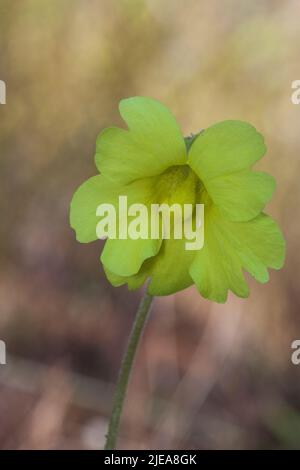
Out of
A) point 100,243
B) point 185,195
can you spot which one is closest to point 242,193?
point 185,195

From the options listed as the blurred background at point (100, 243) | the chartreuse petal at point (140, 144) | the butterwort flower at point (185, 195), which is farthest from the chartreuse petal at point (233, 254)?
the blurred background at point (100, 243)

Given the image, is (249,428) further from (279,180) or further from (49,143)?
(49,143)

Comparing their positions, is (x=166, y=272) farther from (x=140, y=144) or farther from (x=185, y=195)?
(x=140, y=144)

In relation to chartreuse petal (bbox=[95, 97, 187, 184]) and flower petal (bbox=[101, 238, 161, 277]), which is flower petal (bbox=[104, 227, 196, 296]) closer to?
flower petal (bbox=[101, 238, 161, 277])

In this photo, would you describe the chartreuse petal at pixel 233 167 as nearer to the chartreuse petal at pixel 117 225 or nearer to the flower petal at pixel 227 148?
the flower petal at pixel 227 148

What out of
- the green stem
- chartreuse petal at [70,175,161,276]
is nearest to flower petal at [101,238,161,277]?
chartreuse petal at [70,175,161,276]
